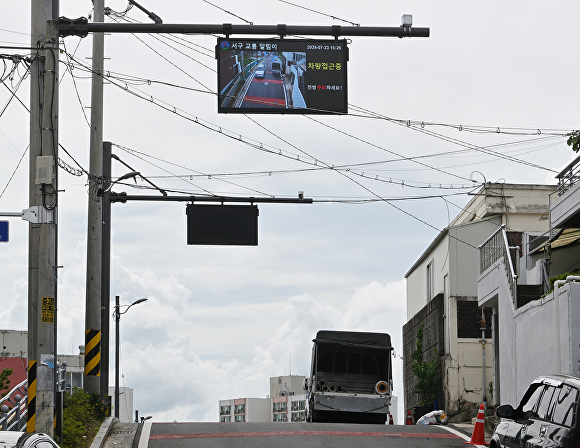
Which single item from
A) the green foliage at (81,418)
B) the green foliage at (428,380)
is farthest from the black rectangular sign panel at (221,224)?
the green foliage at (428,380)

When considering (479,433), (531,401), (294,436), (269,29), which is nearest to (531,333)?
(479,433)

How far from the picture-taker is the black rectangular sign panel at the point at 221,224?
75.8 feet

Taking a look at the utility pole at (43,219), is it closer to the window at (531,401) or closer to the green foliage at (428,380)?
the window at (531,401)

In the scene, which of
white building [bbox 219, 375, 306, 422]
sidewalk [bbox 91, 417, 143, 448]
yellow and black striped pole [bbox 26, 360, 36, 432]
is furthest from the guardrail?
white building [bbox 219, 375, 306, 422]

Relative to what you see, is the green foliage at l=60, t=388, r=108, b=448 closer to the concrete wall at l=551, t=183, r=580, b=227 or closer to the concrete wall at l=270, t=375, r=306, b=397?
the concrete wall at l=551, t=183, r=580, b=227

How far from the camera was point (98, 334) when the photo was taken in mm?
21406

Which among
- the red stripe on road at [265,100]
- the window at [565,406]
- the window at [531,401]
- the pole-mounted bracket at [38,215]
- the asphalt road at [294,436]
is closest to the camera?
the window at [565,406]

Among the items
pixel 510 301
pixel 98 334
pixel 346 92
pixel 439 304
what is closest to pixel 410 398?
pixel 439 304

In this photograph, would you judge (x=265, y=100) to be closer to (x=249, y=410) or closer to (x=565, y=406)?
(x=565, y=406)

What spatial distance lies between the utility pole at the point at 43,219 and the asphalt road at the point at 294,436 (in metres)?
3.01

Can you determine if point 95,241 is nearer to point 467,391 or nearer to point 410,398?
point 467,391

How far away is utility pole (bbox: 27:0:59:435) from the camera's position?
13367 millimetres

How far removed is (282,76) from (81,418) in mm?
8199

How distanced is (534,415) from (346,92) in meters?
6.45
